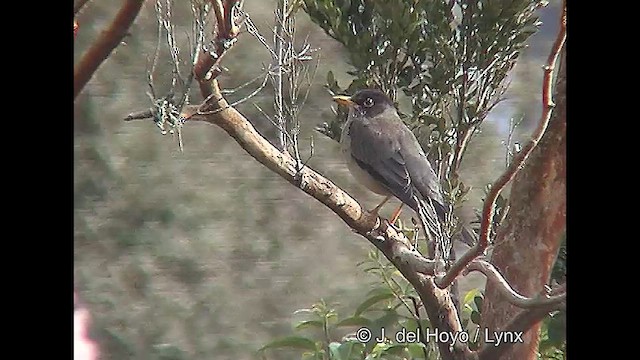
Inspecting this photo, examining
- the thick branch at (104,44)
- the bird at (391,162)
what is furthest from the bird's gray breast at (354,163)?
the thick branch at (104,44)

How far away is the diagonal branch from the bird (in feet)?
0.07

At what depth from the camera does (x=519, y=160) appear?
2.87ft

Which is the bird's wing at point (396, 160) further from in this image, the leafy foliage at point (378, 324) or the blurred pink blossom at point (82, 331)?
the blurred pink blossom at point (82, 331)

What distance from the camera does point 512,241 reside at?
873 millimetres

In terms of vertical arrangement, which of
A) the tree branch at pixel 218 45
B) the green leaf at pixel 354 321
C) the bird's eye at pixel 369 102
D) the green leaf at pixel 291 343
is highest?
the tree branch at pixel 218 45

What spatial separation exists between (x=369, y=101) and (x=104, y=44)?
29 centimetres

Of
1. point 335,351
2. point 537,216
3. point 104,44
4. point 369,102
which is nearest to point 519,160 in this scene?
point 537,216

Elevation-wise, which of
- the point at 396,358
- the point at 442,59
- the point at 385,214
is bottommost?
the point at 396,358

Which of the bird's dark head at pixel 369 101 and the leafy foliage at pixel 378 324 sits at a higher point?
the bird's dark head at pixel 369 101

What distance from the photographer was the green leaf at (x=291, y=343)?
0.89m

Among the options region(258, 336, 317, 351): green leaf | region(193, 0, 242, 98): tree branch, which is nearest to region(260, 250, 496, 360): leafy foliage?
region(258, 336, 317, 351): green leaf

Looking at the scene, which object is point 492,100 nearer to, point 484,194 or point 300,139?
point 484,194
